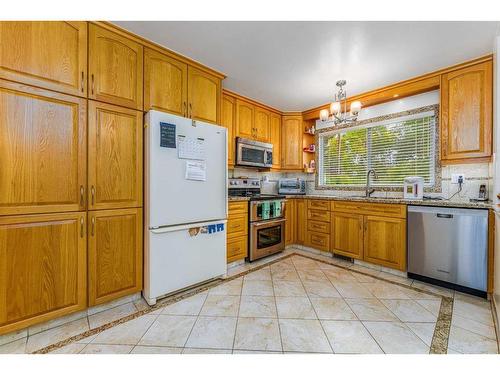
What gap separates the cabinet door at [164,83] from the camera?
2.05 m

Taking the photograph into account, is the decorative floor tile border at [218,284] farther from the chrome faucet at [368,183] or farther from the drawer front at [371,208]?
the chrome faucet at [368,183]

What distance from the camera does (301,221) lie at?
3643mm

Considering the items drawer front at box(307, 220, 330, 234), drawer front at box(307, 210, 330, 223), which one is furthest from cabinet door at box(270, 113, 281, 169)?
drawer front at box(307, 220, 330, 234)

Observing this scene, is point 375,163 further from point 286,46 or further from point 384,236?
point 286,46

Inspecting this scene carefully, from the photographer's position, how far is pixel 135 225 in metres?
1.97

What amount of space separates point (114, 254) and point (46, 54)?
1508 millimetres

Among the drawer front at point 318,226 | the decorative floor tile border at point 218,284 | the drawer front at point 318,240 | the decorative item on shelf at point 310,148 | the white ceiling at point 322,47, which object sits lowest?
the decorative floor tile border at point 218,284

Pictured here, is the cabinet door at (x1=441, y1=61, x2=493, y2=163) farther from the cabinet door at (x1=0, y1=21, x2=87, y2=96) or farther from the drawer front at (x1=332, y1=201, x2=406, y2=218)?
the cabinet door at (x1=0, y1=21, x2=87, y2=96)

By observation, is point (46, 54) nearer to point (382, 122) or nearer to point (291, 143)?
point (291, 143)

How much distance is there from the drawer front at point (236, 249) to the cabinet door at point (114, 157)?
4.08 ft

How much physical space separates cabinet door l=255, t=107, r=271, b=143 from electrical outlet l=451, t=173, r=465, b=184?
2433 millimetres

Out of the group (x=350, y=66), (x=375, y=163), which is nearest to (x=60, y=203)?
(x=350, y=66)

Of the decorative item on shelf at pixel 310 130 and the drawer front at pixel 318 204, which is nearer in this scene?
the drawer front at pixel 318 204

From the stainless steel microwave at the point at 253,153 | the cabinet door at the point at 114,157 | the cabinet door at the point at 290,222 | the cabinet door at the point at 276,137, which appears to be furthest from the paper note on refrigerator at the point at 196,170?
the cabinet door at the point at 276,137
